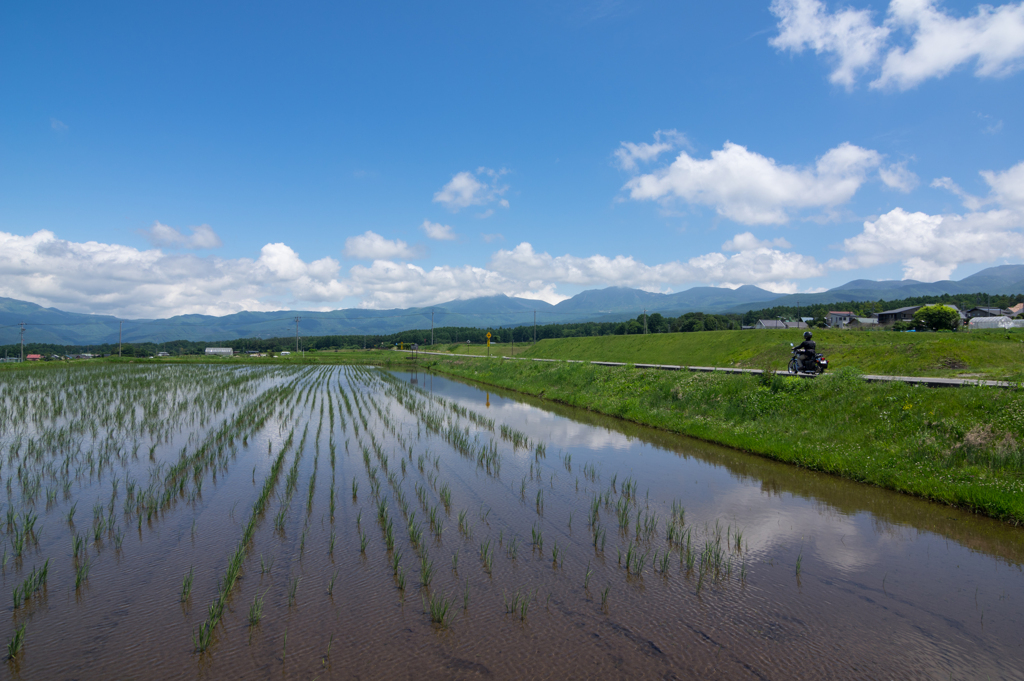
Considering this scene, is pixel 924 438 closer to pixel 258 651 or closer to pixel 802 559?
pixel 802 559

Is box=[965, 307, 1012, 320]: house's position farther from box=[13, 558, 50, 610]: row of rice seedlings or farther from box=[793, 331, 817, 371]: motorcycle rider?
box=[13, 558, 50, 610]: row of rice seedlings

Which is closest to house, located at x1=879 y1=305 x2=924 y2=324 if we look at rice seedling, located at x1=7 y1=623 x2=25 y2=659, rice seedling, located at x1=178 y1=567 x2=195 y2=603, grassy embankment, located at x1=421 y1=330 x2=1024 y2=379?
grassy embankment, located at x1=421 y1=330 x2=1024 y2=379

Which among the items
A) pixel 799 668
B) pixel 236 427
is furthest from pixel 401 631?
pixel 236 427

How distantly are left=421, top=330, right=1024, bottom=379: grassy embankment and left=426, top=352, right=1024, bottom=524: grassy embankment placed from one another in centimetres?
277

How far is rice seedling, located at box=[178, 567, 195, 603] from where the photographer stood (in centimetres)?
562

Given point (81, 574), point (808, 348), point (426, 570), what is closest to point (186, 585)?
point (81, 574)

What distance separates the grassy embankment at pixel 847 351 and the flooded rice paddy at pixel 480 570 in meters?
10.9

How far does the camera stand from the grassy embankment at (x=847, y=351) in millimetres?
21125

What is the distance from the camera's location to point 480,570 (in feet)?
21.3

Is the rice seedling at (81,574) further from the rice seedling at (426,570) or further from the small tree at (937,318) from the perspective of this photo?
the small tree at (937,318)

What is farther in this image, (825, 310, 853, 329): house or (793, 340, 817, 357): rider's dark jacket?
(825, 310, 853, 329): house

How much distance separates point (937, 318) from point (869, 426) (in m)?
49.8

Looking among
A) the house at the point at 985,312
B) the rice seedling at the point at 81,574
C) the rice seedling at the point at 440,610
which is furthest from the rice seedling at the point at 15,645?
the house at the point at 985,312

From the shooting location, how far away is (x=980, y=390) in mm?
12680
